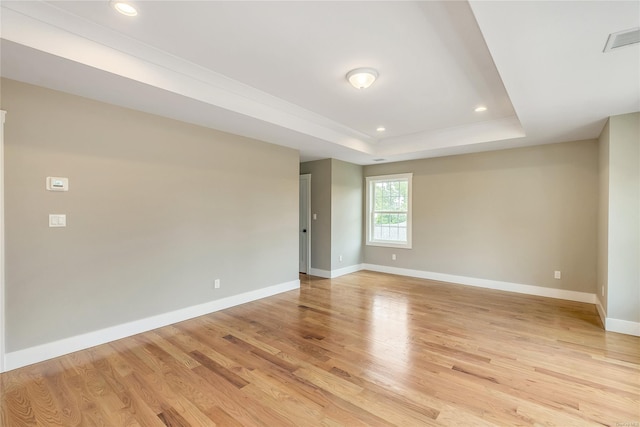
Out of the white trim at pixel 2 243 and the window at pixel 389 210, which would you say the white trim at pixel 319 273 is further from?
the white trim at pixel 2 243

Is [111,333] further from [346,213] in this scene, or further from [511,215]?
[511,215]

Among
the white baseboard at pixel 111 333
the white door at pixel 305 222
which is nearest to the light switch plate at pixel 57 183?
the white baseboard at pixel 111 333

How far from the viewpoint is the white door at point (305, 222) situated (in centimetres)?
621

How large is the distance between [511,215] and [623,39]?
3.48 meters

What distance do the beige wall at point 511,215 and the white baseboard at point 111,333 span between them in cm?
372

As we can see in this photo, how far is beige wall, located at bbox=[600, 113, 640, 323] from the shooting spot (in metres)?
3.16

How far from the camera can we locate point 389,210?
645 cm

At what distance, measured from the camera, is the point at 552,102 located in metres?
2.93

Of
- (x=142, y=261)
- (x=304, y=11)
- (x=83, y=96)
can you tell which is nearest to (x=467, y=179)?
(x=304, y=11)

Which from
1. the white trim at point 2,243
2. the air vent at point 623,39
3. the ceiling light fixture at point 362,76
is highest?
the ceiling light fixture at point 362,76

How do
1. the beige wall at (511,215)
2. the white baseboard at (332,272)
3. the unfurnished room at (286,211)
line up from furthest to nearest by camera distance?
the white baseboard at (332,272), the beige wall at (511,215), the unfurnished room at (286,211)

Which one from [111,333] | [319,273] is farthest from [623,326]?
[111,333]

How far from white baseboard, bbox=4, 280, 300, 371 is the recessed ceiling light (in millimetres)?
2879

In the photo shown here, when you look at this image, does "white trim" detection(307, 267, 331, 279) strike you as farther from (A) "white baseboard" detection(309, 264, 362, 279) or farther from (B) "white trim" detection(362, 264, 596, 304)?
(B) "white trim" detection(362, 264, 596, 304)
